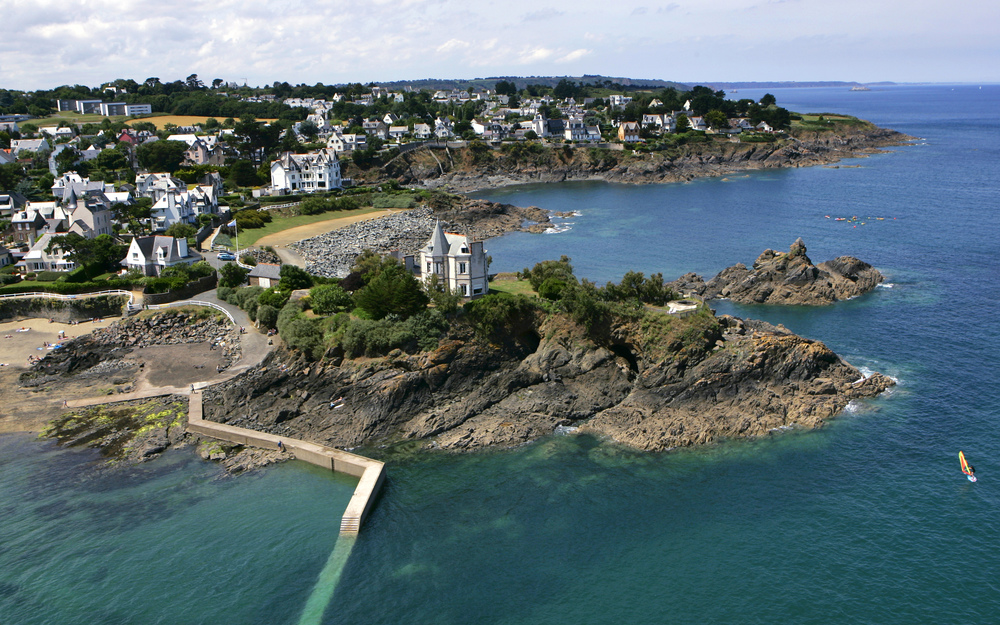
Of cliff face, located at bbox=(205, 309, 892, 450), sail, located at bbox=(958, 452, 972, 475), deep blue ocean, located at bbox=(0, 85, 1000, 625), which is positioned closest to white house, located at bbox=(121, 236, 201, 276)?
cliff face, located at bbox=(205, 309, 892, 450)

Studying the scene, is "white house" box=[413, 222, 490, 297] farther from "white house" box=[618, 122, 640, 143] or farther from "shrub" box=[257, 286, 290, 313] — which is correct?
"white house" box=[618, 122, 640, 143]

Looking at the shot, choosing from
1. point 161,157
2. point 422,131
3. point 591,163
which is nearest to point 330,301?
point 161,157

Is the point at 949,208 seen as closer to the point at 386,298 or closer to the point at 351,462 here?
the point at 386,298

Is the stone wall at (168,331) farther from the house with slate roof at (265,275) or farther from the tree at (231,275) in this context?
the tree at (231,275)

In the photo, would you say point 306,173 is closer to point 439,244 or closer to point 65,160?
point 65,160

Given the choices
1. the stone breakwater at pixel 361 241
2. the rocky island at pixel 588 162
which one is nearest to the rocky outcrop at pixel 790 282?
the stone breakwater at pixel 361 241
